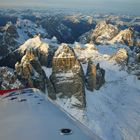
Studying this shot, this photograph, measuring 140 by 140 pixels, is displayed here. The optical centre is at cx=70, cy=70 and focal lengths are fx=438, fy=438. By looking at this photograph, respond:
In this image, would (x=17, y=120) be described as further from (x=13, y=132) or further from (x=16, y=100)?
(x=16, y=100)

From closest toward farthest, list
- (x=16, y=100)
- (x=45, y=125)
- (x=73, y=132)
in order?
(x=73, y=132) < (x=45, y=125) < (x=16, y=100)

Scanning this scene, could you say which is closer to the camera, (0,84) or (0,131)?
(0,131)

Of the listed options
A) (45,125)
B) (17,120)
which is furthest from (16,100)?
(45,125)

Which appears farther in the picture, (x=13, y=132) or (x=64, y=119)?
(x=64, y=119)

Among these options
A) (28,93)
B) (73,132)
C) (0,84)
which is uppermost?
(73,132)

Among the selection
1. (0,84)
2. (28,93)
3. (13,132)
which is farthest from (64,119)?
(0,84)

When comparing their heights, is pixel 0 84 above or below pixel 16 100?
below

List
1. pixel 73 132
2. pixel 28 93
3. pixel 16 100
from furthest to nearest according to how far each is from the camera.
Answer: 1. pixel 28 93
2. pixel 16 100
3. pixel 73 132

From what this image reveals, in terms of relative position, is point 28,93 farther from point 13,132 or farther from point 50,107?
point 13,132

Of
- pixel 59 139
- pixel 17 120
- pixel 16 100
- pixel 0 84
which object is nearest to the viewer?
pixel 59 139
